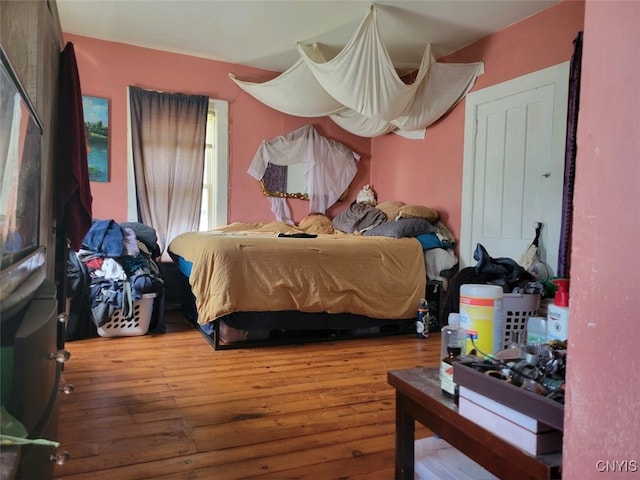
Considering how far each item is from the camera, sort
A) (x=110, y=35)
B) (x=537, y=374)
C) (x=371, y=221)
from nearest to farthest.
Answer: (x=537, y=374) → (x=110, y=35) → (x=371, y=221)

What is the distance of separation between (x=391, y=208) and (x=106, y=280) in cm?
254

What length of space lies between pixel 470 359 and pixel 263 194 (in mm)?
3939

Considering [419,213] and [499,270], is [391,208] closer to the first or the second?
[419,213]

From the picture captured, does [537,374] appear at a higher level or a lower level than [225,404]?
higher

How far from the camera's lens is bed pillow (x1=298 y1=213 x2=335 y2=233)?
4.44m

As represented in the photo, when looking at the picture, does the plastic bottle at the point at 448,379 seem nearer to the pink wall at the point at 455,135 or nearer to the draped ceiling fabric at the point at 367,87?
the draped ceiling fabric at the point at 367,87

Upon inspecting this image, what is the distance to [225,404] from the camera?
194 centimetres

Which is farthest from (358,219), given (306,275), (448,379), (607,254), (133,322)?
(607,254)

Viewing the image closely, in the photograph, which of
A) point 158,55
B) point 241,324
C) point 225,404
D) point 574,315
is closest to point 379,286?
point 241,324

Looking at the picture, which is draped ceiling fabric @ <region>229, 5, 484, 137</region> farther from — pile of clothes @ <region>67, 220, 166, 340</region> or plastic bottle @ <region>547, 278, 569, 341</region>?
plastic bottle @ <region>547, 278, 569, 341</region>

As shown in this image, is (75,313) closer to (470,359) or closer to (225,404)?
(225,404)

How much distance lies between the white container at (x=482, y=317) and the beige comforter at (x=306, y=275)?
1815 mm

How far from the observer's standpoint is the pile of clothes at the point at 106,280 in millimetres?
2969

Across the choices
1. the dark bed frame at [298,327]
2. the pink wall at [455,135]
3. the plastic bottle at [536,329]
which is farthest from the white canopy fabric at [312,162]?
the plastic bottle at [536,329]
